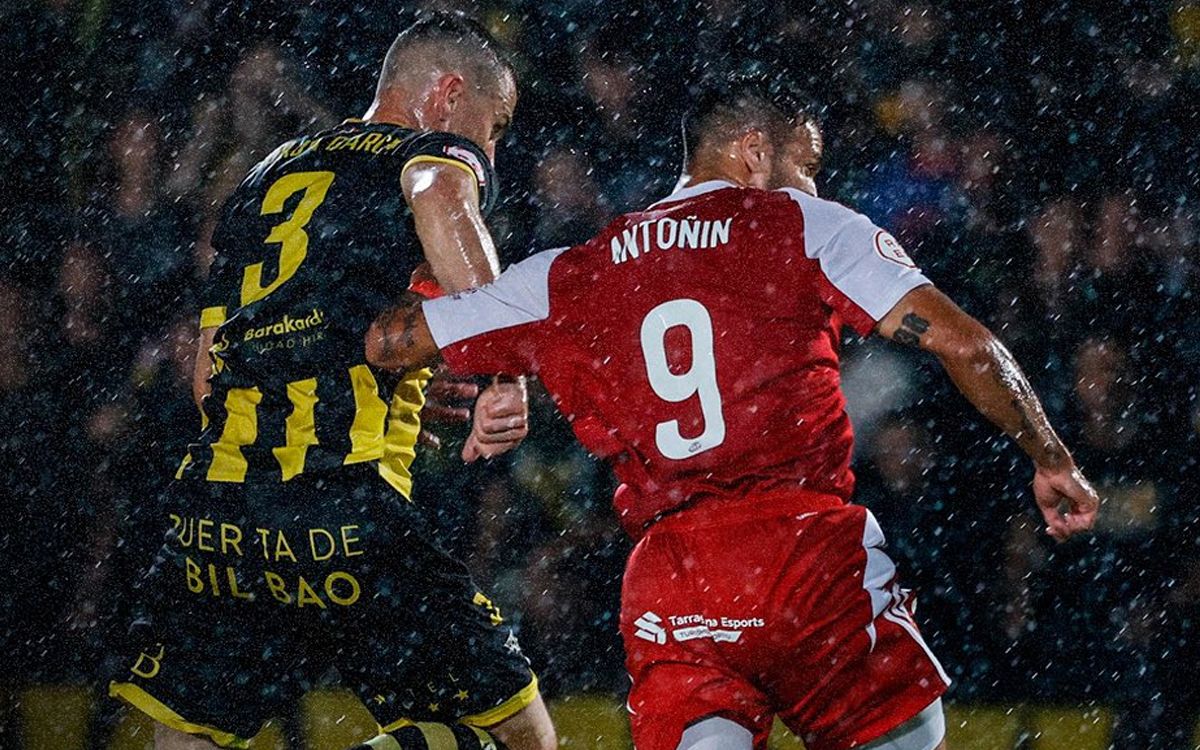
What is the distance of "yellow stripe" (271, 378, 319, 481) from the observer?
8.94 feet

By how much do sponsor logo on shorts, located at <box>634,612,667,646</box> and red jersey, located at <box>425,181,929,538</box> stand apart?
183 millimetres

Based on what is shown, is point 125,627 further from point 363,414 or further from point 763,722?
point 763,722

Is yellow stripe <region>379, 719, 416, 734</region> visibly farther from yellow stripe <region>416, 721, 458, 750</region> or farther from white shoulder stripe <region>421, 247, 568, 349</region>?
white shoulder stripe <region>421, 247, 568, 349</region>

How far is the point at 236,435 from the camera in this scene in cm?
280

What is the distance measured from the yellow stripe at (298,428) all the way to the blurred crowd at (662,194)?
199cm

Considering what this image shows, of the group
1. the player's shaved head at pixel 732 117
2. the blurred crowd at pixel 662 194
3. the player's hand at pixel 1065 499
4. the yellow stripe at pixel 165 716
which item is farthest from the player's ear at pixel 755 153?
the blurred crowd at pixel 662 194

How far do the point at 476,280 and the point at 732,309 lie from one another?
1.72 ft

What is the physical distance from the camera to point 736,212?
245 centimetres

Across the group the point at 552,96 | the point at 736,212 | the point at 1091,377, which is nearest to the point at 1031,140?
the point at 1091,377

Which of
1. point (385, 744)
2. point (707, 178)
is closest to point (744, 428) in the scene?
point (707, 178)

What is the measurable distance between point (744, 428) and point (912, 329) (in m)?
0.34

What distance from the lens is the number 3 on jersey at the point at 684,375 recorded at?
7.81ft

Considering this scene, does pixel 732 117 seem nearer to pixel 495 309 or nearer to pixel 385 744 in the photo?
pixel 495 309

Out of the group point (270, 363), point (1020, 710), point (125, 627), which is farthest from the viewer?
Result: point (1020, 710)
